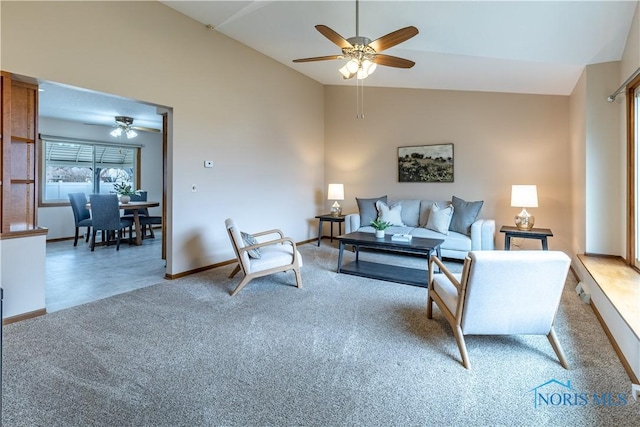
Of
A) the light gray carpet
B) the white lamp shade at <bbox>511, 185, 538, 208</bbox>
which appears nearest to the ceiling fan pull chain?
the white lamp shade at <bbox>511, 185, 538, 208</bbox>

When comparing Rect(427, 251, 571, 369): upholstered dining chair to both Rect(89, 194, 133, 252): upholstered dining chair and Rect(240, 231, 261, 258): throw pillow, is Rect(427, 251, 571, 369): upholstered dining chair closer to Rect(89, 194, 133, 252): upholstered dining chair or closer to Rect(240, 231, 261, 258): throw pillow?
Rect(240, 231, 261, 258): throw pillow

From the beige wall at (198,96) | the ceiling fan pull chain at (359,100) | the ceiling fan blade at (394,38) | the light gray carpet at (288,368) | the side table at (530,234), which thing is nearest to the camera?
the light gray carpet at (288,368)

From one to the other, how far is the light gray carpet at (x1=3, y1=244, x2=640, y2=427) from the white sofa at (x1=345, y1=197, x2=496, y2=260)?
1529 millimetres

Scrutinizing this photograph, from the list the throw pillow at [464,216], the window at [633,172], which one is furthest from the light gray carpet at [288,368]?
the throw pillow at [464,216]

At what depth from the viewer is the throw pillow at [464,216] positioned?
4988 millimetres

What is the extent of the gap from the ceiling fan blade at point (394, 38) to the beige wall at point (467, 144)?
3045 millimetres

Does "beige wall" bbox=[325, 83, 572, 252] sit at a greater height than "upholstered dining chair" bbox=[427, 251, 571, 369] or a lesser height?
greater

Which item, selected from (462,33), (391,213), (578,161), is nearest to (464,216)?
(391,213)

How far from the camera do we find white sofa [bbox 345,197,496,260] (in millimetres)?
4730

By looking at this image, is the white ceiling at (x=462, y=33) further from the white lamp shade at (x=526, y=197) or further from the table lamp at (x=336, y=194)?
the table lamp at (x=336, y=194)

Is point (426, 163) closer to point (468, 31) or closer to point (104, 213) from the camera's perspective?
point (468, 31)

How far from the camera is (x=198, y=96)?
4.34m

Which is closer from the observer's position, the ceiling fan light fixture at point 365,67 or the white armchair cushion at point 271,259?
the ceiling fan light fixture at point 365,67

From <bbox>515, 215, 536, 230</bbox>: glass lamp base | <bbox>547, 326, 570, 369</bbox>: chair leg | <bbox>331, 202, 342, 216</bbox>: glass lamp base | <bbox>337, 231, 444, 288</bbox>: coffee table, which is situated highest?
<bbox>331, 202, 342, 216</bbox>: glass lamp base
